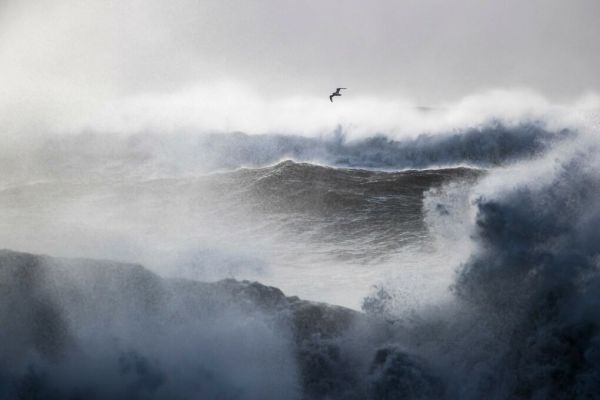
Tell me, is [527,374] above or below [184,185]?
below

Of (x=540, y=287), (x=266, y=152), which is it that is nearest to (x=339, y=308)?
(x=540, y=287)

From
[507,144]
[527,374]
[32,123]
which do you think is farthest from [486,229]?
[32,123]

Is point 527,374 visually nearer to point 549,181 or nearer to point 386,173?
point 549,181

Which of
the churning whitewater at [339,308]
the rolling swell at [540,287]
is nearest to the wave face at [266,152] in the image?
the churning whitewater at [339,308]

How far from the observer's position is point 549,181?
12539mm

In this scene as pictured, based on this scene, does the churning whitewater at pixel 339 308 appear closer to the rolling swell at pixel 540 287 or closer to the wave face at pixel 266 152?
the rolling swell at pixel 540 287

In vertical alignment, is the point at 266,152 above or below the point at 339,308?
above

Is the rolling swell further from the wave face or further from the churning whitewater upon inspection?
the wave face

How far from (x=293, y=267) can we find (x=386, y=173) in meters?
7.90

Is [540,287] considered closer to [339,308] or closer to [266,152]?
[339,308]

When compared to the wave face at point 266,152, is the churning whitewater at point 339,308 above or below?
below

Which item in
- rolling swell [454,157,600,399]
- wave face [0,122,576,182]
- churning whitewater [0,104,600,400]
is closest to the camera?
rolling swell [454,157,600,399]

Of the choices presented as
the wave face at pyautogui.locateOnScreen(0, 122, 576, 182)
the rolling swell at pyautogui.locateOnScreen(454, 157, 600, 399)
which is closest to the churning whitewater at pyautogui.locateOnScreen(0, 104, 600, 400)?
the rolling swell at pyautogui.locateOnScreen(454, 157, 600, 399)

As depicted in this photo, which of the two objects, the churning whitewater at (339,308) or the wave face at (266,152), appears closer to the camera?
the churning whitewater at (339,308)
